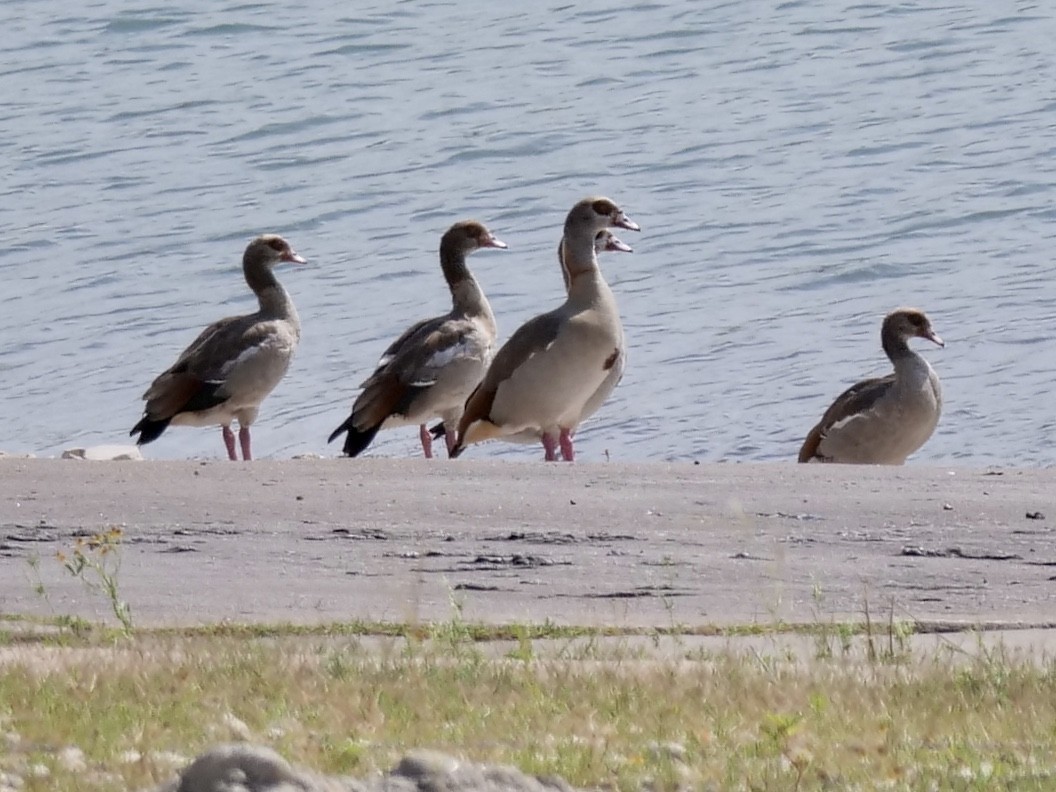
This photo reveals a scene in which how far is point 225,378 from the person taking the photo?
14094 mm

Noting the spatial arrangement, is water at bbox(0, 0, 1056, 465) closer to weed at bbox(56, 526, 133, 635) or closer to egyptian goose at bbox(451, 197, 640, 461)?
egyptian goose at bbox(451, 197, 640, 461)

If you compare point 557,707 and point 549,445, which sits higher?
point 557,707

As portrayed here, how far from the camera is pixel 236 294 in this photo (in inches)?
896

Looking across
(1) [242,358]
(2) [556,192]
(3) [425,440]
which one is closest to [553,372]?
(3) [425,440]

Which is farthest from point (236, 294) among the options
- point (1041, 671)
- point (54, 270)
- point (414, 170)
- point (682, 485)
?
point (1041, 671)

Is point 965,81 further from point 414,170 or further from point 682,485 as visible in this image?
point 682,485

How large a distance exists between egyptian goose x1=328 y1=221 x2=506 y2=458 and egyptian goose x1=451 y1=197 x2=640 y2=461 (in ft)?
1.48

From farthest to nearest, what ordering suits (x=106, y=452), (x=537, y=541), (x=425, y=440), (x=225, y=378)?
1. (x=106, y=452)
2. (x=425, y=440)
3. (x=225, y=378)
4. (x=537, y=541)

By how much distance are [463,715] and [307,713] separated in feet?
1.32

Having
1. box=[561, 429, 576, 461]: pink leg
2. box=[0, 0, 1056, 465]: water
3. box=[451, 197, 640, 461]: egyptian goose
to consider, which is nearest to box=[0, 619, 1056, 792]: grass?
box=[451, 197, 640, 461]: egyptian goose

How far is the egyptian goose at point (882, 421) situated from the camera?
534 inches

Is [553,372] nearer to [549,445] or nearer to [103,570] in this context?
[549,445]

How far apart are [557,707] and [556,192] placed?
19658mm

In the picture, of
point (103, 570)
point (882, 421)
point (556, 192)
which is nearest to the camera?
point (103, 570)
